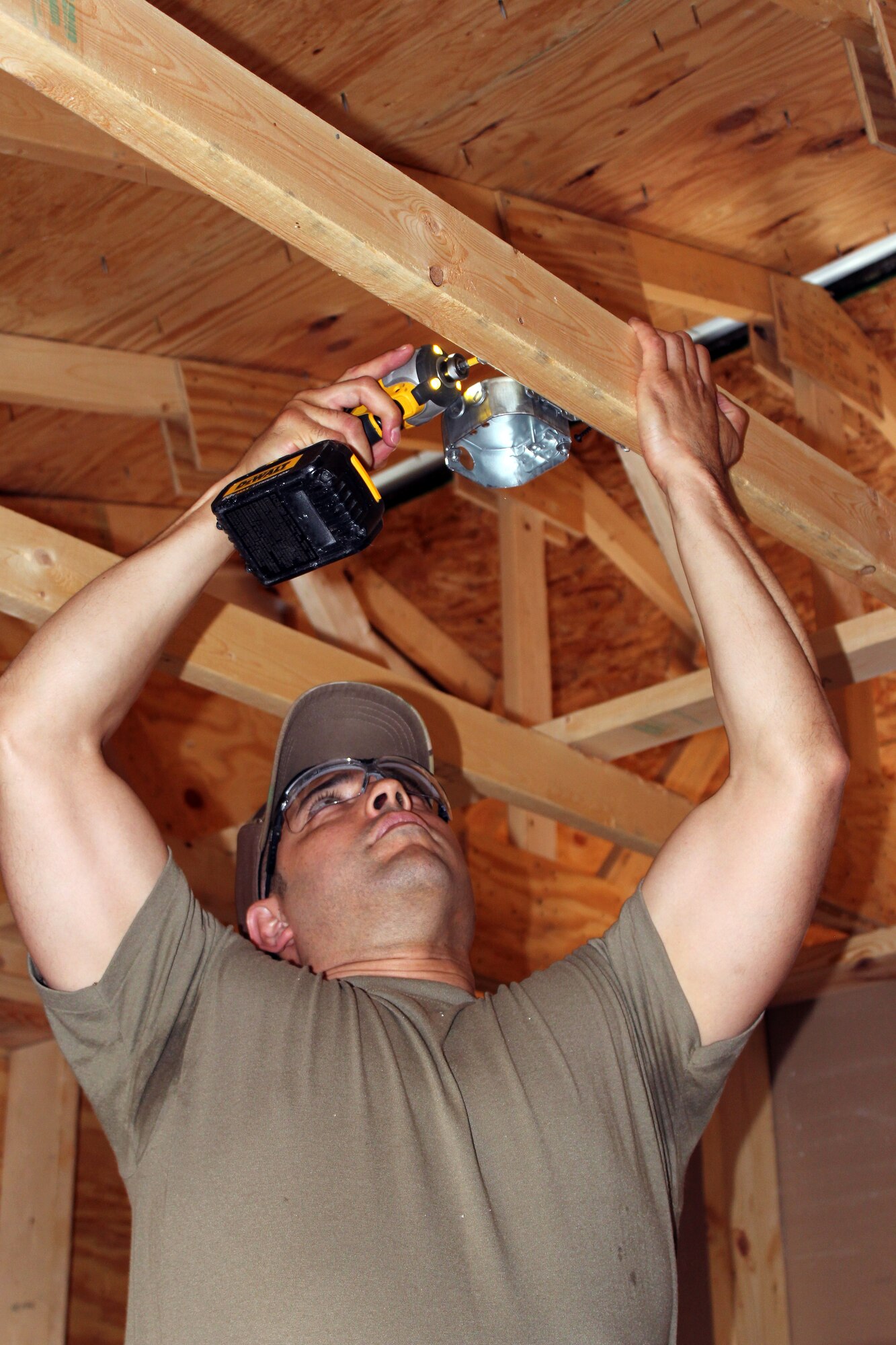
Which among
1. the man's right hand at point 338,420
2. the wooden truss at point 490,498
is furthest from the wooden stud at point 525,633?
the man's right hand at point 338,420

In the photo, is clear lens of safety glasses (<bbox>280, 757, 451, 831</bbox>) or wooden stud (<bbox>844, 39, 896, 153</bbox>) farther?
wooden stud (<bbox>844, 39, 896, 153</bbox>)

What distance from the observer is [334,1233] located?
4.00 feet

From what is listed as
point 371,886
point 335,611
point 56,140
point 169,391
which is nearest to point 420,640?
point 335,611

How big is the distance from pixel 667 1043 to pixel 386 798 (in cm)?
54

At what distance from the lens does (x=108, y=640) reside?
145cm

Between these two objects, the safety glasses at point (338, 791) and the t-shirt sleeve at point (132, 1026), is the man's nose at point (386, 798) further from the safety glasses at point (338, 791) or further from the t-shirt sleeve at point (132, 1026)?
the t-shirt sleeve at point (132, 1026)

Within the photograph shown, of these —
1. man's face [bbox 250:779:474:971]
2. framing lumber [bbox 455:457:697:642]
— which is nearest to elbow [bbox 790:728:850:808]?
Answer: man's face [bbox 250:779:474:971]

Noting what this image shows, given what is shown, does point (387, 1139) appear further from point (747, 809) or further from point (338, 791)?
point (338, 791)

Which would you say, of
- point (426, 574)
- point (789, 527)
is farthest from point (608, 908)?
point (789, 527)

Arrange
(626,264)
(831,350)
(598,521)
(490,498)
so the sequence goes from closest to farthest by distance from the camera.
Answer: (626,264) < (831,350) < (598,521) < (490,498)

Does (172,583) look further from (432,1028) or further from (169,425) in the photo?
(169,425)

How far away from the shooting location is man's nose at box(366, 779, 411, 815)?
180 cm

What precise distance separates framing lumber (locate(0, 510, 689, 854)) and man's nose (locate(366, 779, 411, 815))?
20.9 inches

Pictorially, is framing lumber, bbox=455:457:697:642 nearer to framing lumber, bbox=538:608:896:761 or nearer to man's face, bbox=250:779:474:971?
framing lumber, bbox=538:608:896:761
